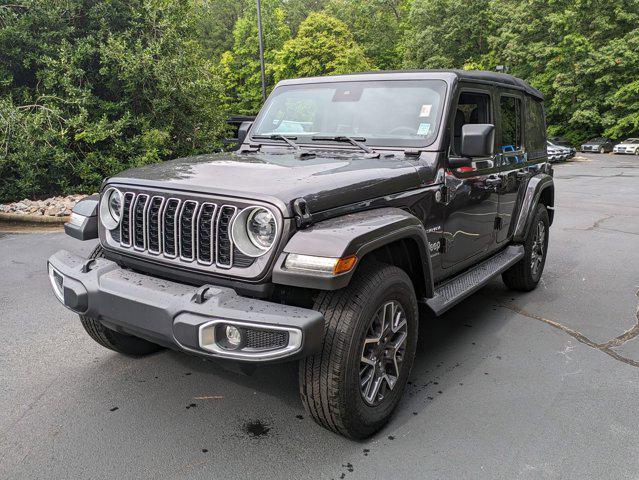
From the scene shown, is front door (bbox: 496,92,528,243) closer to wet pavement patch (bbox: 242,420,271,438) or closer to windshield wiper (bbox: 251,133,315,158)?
windshield wiper (bbox: 251,133,315,158)

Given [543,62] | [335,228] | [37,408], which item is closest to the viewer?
[335,228]

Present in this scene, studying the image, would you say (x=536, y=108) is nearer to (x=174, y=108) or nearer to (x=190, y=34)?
(x=174, y=108)

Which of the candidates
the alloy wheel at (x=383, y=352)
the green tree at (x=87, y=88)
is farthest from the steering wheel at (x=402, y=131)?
the green tree at (x=87, y=88)

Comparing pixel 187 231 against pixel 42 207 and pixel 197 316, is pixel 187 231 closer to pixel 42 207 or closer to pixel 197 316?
pixel 197 316

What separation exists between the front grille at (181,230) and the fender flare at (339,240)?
248mm

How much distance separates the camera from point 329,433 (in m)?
2.94

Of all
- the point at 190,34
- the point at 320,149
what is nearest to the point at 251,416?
the point at 320,149

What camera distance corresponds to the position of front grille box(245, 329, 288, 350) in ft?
7.77

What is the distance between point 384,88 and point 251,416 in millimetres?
2448

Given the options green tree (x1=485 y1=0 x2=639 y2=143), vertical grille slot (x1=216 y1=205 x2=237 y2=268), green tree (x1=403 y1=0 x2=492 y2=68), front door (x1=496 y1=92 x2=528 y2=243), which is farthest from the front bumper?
green tree (x1=403 y1=0 x2=492 y2=68)

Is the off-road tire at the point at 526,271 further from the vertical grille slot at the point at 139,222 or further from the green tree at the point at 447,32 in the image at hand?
the green tree at the point at 447,32

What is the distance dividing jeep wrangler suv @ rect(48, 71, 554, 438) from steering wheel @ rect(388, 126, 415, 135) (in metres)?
0.01

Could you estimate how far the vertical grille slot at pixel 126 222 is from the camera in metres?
3.08

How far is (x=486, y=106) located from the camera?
4.36 metres
